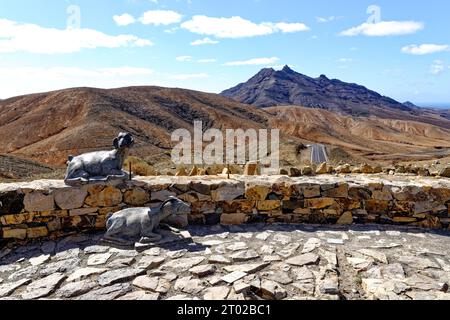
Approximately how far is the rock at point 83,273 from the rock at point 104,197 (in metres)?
1.34

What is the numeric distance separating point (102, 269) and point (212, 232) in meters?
1.72

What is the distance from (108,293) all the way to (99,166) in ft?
7.12

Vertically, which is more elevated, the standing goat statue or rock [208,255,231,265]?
the standing goat statue

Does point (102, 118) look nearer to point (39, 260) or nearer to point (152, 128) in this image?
point (152, 128)

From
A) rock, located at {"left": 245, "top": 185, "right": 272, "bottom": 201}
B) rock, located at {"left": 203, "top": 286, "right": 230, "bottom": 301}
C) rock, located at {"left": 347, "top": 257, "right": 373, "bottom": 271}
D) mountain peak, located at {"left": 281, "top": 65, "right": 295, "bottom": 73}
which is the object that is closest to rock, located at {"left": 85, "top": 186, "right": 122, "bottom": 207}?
rock, located at {"left": 245, "top": 185, "right": 272, "bottom": 201}

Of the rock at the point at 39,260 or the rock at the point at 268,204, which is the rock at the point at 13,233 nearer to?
the rock at the point at 39,260

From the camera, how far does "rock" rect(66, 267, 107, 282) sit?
3975mm

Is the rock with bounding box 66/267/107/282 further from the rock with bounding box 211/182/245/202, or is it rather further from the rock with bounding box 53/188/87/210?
the rock with bounding box 211/182/245/202

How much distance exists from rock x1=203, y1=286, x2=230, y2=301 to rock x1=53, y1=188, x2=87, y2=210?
2.55m

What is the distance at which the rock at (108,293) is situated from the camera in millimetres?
3570

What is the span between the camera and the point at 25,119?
38.9m

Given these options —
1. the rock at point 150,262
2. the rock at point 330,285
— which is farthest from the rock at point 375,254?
the rock at point 150,262

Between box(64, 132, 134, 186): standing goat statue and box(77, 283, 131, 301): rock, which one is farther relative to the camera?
box(64, 132, 134, 186): standing goat statue

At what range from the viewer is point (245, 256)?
4.47 meters
